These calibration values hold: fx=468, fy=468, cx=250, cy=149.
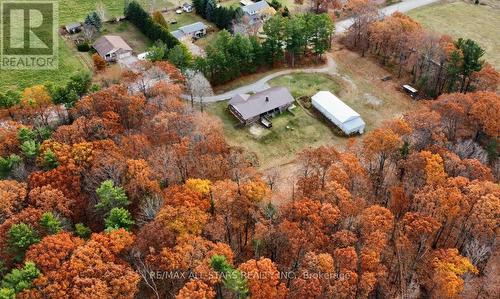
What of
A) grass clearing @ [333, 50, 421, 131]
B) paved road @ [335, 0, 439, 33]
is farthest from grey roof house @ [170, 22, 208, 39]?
paved road @ [335, 0, 439, 33]

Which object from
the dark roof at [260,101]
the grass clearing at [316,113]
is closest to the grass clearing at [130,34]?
the grass clearing at [316,113]

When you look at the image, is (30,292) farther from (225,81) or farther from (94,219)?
(225,81)

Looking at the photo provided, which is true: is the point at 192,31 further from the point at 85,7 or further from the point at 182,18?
the point at 85,7

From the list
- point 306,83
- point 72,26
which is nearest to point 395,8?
point 306,83

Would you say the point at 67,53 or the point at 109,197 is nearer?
the point at 109,197

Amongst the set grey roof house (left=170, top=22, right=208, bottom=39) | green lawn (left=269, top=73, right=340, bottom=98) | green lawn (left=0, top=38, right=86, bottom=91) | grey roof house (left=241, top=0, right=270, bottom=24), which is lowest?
green lawn (left=0, top=38, right=86, bottom=91)

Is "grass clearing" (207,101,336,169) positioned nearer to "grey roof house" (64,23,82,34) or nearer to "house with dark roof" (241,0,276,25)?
"house with dark roof" (241,0,276,25)

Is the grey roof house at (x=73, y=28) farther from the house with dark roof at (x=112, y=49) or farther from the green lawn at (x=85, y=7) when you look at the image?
the house with dark roof at (x=112, y=49)
